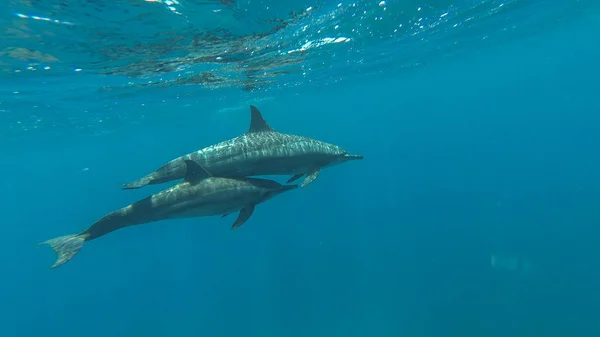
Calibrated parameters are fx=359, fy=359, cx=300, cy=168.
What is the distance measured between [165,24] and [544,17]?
31808mm

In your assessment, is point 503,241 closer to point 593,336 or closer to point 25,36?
point 593,336

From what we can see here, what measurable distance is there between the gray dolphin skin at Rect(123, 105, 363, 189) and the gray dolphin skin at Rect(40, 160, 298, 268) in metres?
0.42

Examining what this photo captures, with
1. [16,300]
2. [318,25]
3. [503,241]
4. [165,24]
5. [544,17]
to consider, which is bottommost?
[16,300]

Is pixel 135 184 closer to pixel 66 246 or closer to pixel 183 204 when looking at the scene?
pixel 183 204

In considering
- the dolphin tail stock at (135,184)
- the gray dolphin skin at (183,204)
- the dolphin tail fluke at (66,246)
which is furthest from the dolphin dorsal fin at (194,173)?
the dolphin tail fluke at (66,246)

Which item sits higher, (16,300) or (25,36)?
(25,36)

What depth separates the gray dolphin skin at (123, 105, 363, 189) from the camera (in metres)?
8.15

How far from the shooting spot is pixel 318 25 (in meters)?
17.3

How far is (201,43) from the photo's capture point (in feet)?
53.7

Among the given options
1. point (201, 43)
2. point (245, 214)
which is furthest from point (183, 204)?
point (201, 43)

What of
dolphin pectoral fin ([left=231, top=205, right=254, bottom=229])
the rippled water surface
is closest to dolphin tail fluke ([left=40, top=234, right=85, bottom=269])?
dolphin pectoral fin ([left=231, top=205, right=254, bottom=229])

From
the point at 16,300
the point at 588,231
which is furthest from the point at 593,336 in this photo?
the point at 16,300

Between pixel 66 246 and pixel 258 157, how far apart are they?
14.9 ft

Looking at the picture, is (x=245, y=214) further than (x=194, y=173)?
Yes
